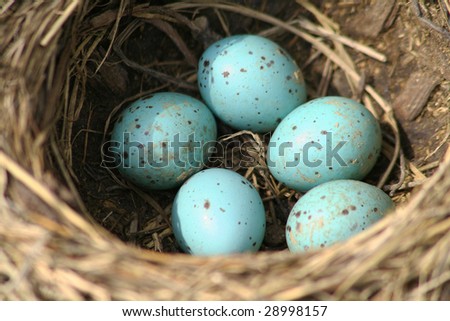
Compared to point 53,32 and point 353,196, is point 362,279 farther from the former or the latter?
point 53,32

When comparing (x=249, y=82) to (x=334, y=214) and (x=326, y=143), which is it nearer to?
(x=326, y=143)

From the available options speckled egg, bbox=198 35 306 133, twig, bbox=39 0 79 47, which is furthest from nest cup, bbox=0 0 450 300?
speckled egg, bbox=198 35 306 133

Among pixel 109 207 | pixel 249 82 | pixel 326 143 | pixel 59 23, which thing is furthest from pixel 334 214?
pixel 59 23

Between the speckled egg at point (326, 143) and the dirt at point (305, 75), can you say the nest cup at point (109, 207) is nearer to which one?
the dirt at point (305, 75)

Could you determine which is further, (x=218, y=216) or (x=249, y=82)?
(x=249, y=82)

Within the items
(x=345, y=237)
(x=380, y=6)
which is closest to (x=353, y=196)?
(x=345, y=237)

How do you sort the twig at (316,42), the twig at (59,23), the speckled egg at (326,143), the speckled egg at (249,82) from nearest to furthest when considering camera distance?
the twig at (59,23), the speckled egg at (326,143), the speckled egg at (249,82), the twig at (316,42)

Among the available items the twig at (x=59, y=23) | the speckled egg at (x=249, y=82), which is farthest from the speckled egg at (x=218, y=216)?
the twig at (x=59, y=23)

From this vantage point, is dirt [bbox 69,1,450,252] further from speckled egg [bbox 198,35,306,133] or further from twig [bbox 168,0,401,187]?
speckled egg [bbox 198,35,306,133]
